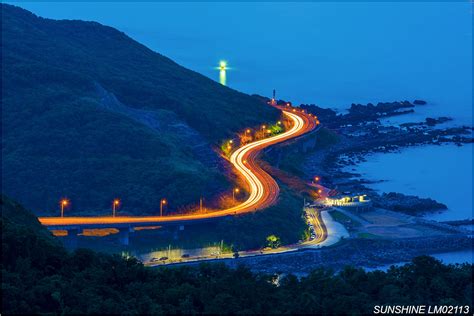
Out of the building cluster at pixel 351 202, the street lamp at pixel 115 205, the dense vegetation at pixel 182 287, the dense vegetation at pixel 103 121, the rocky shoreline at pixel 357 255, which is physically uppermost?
the dense vegetation at pixel 103 121

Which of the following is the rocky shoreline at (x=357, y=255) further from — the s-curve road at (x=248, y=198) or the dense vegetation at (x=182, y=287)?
the dense vegetation at (x=182, y=287)

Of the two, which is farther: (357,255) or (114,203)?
(114,203)

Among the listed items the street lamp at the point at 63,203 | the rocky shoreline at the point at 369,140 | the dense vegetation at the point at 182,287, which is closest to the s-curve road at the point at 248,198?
the street lamp at the point at 63,203

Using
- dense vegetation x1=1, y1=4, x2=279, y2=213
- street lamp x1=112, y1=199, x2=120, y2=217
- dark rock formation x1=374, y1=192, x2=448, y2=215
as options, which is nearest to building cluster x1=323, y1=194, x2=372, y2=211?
dark rock formation x1=374, y1=192, x2=448, y2=215

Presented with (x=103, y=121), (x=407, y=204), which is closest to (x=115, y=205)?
(x=103, y=121)

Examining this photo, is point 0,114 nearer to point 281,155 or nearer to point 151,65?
point 281,155

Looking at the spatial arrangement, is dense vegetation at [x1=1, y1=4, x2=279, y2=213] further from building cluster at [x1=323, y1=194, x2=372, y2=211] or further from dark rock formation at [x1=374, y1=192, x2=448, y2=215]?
dark rock formation at [x1=374, y1=192, x2=448, y2=215]

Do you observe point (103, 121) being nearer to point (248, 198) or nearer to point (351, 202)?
point (248, 198)
